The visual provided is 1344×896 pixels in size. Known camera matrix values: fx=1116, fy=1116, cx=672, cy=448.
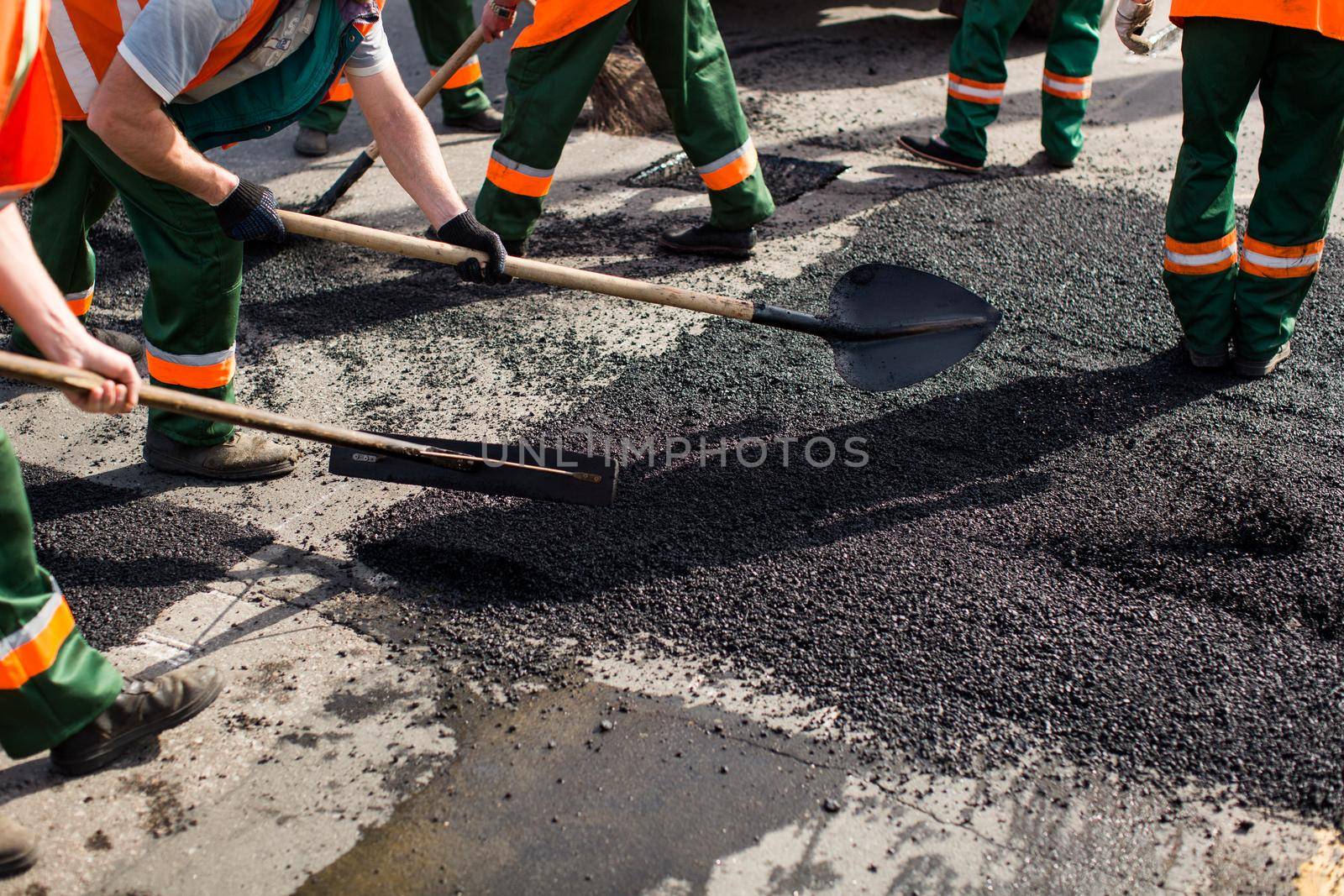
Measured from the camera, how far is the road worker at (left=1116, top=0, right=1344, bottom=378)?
120 inches

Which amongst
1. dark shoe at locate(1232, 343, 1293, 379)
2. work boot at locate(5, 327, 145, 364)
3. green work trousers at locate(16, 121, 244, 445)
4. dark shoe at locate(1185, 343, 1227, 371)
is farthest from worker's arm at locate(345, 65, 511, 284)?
dark shoe at locate(1232, 343, 1293, 379)

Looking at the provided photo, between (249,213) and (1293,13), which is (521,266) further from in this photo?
(1293,13)

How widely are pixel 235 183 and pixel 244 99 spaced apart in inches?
11.4

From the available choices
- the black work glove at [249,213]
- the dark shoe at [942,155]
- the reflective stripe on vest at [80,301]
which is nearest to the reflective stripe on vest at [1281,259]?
the dark shoe at [942,155]

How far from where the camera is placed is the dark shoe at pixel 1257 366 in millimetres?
3537

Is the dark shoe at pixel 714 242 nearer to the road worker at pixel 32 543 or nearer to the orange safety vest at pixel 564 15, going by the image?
the orange safety vest at pixel 564 15

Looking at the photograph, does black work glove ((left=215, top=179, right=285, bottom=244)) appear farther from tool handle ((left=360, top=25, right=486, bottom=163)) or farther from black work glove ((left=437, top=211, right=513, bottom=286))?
tool handle ((left=360, top=25, right=486, bottom=163))

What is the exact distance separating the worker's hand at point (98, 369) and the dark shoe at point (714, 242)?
2.65 meters

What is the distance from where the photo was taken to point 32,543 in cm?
201

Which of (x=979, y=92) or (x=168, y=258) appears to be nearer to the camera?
(x=168, y=258)

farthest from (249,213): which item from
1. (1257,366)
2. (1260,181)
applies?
(1257,366)

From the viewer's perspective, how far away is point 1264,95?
Answer: 326 centimetres

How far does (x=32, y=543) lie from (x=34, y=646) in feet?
0.61

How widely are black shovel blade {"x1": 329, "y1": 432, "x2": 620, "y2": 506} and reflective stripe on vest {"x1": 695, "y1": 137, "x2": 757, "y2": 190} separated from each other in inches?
65.4
